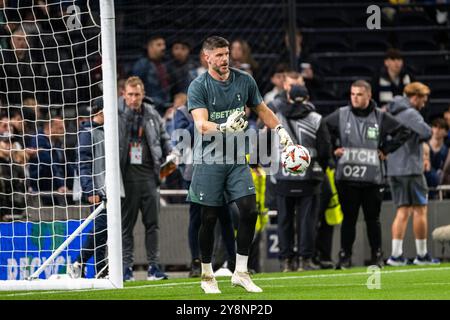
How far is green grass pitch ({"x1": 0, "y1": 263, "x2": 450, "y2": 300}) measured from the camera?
34.7 ft

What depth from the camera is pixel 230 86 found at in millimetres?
11016

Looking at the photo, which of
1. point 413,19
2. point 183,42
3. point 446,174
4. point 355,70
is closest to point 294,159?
point 446,174

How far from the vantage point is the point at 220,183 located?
36.1 ft

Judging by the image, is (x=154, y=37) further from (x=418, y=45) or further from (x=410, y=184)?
(x=418, y=45)

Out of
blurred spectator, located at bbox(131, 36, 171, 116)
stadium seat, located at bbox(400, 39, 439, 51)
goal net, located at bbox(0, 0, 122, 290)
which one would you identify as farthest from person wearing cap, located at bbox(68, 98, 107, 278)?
stadium seat, located at bbox(400, 39, 439, 51)

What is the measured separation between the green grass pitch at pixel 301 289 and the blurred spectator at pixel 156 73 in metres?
6.13

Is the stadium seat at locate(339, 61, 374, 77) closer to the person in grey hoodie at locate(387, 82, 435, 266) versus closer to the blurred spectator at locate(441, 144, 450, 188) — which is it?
the blurred spectator at locate(441, 144, 450, 188)

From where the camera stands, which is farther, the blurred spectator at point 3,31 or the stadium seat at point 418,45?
the stadium seat at point 418,45

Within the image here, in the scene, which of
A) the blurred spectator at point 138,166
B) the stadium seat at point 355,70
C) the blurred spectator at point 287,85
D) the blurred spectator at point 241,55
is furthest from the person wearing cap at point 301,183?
the stadium seat at point 355,70

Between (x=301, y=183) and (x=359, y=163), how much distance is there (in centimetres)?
76

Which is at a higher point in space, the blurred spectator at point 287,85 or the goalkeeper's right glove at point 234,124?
the blurred spectator at point 287,85

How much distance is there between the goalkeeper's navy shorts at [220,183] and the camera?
10930mm

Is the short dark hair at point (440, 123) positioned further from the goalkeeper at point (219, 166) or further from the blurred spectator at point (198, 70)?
the goalkeeper at point (219, 166)

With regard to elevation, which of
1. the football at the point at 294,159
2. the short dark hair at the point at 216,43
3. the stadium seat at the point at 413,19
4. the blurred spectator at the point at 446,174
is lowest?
the blurred spectator at the point at 446,174
